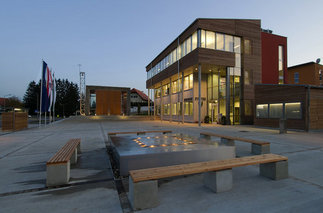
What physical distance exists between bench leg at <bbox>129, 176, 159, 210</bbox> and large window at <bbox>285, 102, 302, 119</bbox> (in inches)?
593

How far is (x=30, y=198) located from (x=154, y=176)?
231 cm

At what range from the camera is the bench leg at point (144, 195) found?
2.76m

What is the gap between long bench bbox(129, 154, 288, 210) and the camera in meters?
2.78

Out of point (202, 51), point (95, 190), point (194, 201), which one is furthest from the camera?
point (202, 51)

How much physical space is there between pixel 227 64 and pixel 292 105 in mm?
7697

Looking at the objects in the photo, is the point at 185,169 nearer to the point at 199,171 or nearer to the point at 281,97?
the point at 199,171

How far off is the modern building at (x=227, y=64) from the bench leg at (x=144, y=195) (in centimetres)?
1600

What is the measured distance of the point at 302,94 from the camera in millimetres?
13320

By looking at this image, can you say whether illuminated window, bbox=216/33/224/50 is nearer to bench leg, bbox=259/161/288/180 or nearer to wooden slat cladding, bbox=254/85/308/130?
wooden slat cladding, bbox=254/85/308/130

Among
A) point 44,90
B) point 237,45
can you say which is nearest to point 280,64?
point 237,45

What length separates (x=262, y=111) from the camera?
1691 cm

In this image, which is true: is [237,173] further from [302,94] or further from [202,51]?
[202,51]

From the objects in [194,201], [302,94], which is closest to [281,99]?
[302,94]

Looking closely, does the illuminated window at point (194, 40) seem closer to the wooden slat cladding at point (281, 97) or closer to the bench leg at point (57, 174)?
the wooden slat cladding at point (281, 97)
